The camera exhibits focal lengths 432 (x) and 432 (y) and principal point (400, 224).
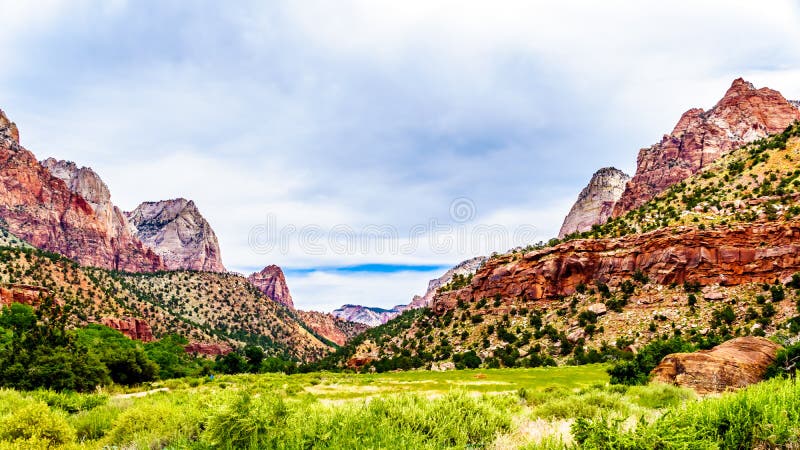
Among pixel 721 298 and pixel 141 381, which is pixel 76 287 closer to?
pixel 141 381

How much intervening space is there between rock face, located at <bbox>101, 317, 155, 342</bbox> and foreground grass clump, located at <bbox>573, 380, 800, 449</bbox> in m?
113

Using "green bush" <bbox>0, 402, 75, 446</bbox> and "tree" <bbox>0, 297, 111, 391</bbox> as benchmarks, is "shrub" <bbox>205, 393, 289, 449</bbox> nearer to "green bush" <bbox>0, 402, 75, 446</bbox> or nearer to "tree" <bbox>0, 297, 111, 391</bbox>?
"green bush" <bbox>0, 402, 75, 446</bbox>

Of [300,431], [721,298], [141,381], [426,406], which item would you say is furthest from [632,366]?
[141,381]

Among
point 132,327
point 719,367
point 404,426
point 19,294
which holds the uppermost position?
point 19,294

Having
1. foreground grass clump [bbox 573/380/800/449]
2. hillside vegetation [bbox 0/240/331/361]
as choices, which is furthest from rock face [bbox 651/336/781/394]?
hillside vegetation [bbox 0/240/331/361]

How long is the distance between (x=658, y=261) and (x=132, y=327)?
111 m

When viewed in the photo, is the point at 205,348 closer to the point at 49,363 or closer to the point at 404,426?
the point at 49,363

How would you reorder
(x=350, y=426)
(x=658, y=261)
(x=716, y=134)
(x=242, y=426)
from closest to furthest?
(x=242, y=426) → (x=350, y=426) → (x=658, y=261) → (x=716, y=134)

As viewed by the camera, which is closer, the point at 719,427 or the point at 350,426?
the point at 719,427

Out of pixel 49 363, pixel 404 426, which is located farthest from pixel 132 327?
pixel 404 426

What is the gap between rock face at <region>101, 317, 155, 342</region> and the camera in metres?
97.8

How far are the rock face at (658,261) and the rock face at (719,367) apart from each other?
115 ft

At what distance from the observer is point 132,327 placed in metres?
104

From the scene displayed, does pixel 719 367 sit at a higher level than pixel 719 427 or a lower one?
lower
